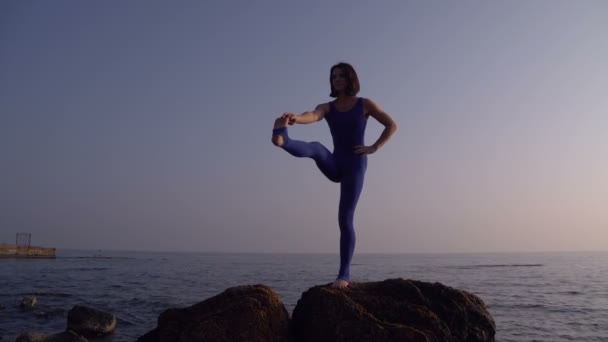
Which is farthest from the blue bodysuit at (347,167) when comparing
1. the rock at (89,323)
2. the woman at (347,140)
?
the rock at (89,323)

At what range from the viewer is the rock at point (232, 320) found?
4957mm

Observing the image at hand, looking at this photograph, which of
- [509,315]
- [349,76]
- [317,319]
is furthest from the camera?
[509,315]

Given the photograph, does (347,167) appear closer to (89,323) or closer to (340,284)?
(340,284)

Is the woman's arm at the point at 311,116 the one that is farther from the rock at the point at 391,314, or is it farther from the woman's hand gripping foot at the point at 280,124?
the rock at the point at 391,314

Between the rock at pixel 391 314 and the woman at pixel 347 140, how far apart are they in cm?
49

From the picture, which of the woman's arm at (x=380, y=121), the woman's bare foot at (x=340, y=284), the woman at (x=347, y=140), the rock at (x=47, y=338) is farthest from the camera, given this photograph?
the rock at (x=47, y=338)

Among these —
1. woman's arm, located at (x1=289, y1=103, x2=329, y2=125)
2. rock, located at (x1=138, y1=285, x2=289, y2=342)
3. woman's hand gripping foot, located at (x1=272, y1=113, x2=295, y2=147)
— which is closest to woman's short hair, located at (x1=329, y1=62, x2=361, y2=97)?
woman's arm, located at (x1=289, y1=103, x2=329, y2=125)

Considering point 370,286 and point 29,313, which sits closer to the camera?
point 370,286

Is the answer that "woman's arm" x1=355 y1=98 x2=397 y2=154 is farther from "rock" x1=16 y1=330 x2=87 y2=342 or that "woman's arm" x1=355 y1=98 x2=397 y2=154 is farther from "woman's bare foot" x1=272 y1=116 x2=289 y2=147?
"rock" x1=16 y1=330 x2=87 y2=342

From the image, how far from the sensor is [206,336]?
489cm

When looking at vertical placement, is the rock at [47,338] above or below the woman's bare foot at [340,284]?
below

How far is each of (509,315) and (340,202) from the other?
46.8 feet

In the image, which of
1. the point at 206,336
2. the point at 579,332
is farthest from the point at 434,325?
the point at 579,332

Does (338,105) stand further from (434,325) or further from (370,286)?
(434,325)
